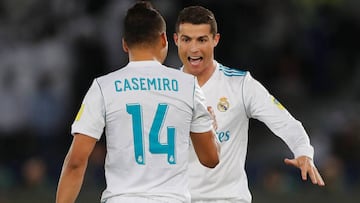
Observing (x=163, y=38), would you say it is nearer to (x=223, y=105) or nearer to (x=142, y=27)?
(x=142, y=27)

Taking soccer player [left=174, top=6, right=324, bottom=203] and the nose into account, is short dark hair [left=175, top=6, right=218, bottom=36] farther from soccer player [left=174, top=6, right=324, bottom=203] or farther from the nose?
the nose

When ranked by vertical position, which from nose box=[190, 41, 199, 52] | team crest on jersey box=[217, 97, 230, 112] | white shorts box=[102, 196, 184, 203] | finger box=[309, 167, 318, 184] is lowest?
finger box=[309, 167, 318, 184]

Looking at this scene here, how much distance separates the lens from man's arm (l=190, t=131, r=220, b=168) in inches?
230

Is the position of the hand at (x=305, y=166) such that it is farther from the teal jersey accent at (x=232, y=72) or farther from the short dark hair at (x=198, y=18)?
the short dark hair at (x=198, y=18)

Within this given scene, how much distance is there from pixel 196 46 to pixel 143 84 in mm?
1717

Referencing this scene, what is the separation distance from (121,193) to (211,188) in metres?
1.59

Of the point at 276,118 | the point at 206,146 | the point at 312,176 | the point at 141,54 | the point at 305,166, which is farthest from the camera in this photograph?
the point at 276,118

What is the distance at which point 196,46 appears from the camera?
7.39 m

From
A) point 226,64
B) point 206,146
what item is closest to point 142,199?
point 206,146

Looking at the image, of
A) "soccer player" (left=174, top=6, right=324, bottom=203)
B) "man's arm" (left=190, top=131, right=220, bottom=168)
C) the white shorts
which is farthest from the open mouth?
the white shorts

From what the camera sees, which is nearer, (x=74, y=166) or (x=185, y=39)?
(x=74, y=166)

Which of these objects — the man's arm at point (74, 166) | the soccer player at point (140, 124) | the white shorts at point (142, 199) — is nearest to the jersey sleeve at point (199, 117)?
the soccer player at point (140, 124)

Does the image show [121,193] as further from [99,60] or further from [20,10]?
[20,10]

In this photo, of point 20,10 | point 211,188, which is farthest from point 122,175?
point 20,10
